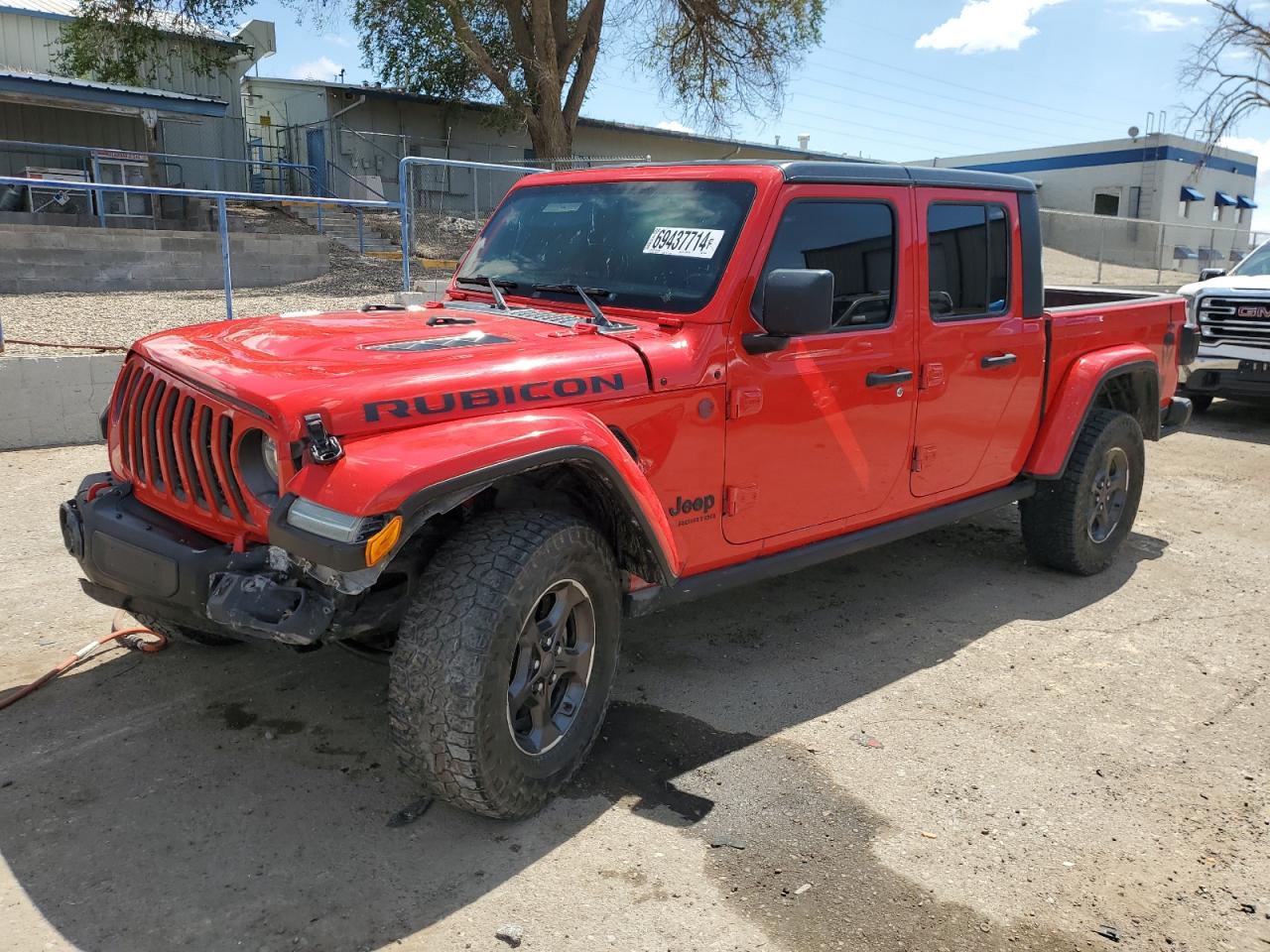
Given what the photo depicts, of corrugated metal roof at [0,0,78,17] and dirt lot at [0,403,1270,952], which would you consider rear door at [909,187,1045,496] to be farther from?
corrugated metal roof at [0,0,78,17]

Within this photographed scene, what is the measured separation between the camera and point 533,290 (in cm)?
413

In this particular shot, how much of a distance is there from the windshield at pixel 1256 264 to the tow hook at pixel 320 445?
435 inches

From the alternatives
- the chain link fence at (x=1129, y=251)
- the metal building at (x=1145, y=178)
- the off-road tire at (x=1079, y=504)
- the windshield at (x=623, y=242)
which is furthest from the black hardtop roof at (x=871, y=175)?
the metal building at (x=1145, y=178)

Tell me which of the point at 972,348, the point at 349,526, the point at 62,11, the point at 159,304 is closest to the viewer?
the point at 349,526

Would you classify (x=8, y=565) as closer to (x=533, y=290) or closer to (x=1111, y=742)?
(x=533, y=290)

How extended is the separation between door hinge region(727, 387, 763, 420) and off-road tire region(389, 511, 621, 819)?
79 centimetres

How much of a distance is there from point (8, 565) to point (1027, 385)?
5.12 meters

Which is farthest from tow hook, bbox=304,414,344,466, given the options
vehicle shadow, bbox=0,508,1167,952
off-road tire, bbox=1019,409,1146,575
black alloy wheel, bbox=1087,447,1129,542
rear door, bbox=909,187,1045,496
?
black alloy wheel, bbox=1087,447,1129,542

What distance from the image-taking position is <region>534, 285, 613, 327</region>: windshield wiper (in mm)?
3688

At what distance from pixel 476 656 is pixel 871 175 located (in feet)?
8.50

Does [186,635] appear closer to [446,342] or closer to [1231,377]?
[446,342]

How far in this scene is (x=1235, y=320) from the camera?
33.1ft

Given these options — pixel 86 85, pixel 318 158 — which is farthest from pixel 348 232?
pixel 318 158

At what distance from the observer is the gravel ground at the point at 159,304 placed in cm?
1014
